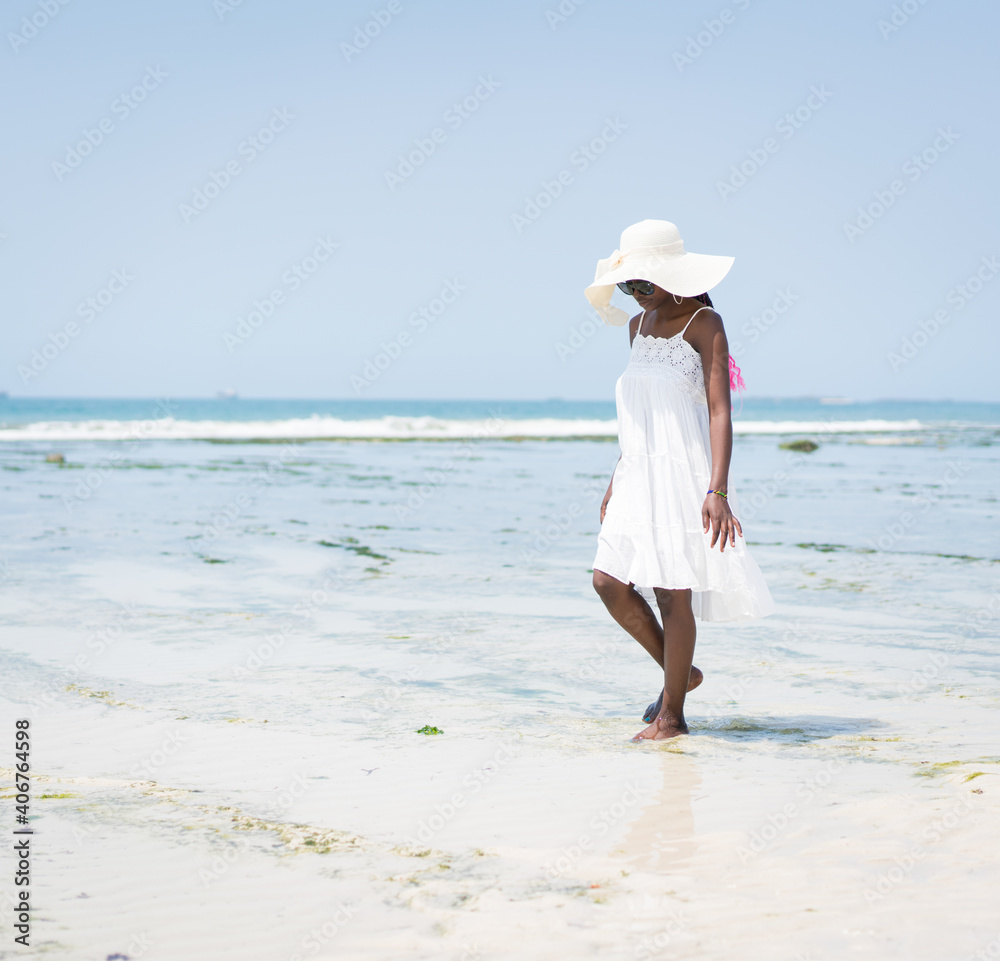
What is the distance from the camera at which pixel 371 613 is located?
659 centimetres

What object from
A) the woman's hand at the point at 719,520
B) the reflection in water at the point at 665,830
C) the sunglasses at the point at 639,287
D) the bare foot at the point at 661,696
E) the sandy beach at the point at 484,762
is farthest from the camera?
the bare foot at the point at 661,696

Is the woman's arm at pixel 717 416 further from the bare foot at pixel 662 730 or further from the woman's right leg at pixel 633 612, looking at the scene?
the bare foot at pixel 662 730

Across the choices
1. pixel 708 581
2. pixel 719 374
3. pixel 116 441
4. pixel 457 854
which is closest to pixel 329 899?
pixel 457 854

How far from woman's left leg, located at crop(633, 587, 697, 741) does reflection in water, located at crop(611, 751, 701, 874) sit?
16.5 inches

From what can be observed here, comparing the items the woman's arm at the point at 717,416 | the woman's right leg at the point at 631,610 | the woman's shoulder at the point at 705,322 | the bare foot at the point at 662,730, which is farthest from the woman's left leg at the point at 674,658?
the woman's shoulder at the point at 705,322

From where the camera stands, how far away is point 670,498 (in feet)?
12.4

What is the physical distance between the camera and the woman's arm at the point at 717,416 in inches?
146

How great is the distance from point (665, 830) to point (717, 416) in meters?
1.53

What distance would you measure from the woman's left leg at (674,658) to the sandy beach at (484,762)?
115 mm

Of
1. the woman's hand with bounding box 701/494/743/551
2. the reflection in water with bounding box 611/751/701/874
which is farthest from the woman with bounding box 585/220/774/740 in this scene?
the reflection in water with bounding box 611/751/701/874

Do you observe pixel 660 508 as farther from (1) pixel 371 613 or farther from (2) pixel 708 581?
(1) pixel 371 613

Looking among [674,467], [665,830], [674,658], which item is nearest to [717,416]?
[674,467]

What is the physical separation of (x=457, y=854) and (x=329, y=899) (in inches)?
17.0

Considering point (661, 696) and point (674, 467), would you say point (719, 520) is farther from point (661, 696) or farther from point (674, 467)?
point (661, 696)
